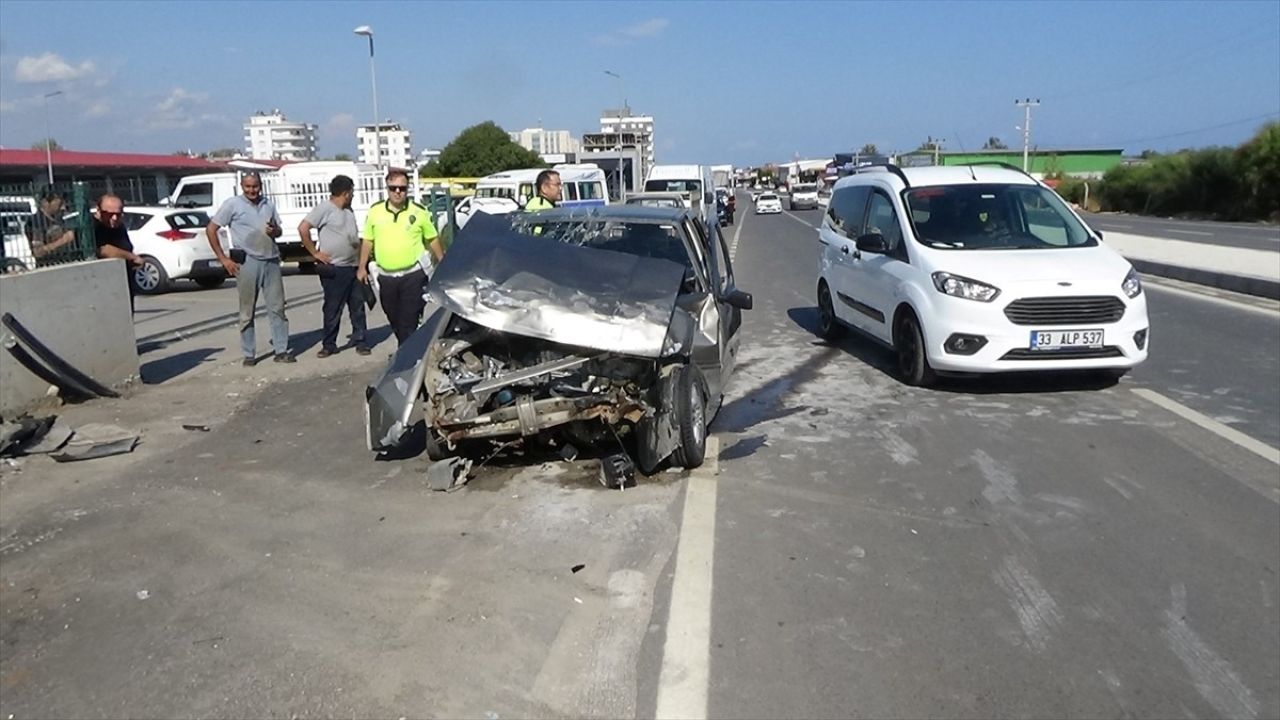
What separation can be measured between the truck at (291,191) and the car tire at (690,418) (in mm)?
17938

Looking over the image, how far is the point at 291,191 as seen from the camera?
84.0 ft

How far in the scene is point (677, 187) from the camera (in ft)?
124

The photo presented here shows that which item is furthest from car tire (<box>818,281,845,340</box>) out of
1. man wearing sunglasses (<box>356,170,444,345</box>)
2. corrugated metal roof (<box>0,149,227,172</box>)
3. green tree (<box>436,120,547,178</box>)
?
green tree (<box>436,120,547,178</box>)

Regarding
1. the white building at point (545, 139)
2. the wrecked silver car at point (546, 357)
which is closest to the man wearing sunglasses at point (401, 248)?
the wrecked silver car at point (546, 357)

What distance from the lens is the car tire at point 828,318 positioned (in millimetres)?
11945

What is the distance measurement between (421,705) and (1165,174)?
2526 inches

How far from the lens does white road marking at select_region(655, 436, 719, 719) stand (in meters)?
3.90

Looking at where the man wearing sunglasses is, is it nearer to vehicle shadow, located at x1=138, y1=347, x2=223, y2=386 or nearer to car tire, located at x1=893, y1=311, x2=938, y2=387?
vehicle shadow, located at x1=138, y1=347, x2=223, y2=386

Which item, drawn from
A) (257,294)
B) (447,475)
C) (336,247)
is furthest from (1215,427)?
(257,294)

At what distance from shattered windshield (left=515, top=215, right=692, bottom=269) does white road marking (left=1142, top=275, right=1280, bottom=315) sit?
9.73 meters

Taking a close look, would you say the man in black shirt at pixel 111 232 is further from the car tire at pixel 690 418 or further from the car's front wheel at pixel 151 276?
the car's front wheel at pixel 151 276

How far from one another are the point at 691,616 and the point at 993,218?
6530 millimetres

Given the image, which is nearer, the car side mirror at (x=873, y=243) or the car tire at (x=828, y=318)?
the car side mirror at (x=873, y=243)

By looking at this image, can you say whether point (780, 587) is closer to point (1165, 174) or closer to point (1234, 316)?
point (1234, 316)
